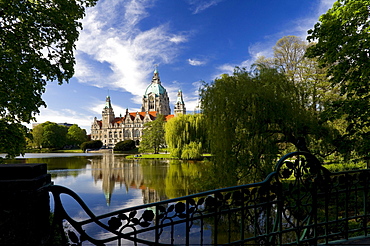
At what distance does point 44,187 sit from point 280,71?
10.1 m

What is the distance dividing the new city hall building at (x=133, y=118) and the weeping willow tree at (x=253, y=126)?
83.5m

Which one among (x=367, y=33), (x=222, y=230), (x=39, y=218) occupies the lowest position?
(x=222, y=230)

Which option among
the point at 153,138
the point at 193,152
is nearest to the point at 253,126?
the point at 193,152

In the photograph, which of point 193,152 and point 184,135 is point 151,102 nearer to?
point 184,135

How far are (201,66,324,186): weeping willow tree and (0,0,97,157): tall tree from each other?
5.78 metres

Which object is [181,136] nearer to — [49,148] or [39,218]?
[39,218]

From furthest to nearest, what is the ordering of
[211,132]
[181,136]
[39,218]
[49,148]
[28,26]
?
[49,148] → [181,136] → [211,132] → [28,26] → [39,218]

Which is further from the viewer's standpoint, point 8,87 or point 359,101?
point 359,101

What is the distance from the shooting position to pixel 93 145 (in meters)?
72.6

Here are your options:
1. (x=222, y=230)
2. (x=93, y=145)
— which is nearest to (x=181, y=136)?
(x=222, y=230)

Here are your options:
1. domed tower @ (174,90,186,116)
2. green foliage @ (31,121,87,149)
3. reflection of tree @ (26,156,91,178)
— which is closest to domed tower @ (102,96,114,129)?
green foliage @ (31,121,87,149)

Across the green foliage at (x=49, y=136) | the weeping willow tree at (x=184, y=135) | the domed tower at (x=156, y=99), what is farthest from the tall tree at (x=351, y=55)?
the domed tower at (x=156, y=99)

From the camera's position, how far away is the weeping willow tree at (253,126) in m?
8.88

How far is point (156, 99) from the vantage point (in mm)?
105750
